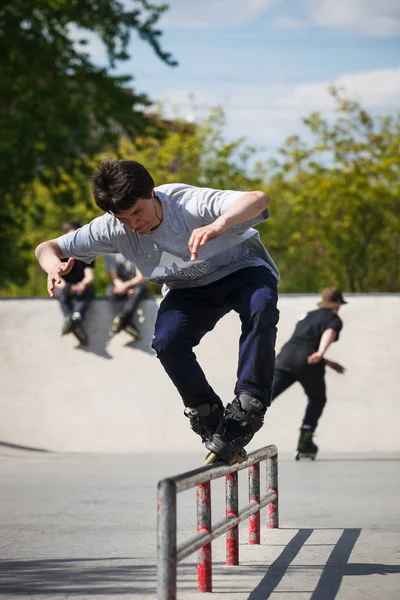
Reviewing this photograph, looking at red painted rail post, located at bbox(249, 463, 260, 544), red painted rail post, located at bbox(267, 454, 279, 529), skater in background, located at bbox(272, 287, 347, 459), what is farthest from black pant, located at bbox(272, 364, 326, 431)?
red painted rail post, located at bbox(249, 463, 260, 544)

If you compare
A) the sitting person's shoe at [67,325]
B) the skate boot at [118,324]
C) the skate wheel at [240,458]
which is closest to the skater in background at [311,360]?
the skate boot at [118,324]

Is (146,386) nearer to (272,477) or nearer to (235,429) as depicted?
(272,477)

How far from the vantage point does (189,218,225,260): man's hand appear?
13.5ft

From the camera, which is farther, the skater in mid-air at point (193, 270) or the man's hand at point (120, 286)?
the man's hand at point (120, 286)

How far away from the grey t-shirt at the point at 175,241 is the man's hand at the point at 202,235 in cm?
32

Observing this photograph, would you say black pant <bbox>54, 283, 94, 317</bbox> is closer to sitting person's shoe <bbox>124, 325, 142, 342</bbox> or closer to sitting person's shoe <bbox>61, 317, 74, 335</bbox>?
sitting person's shoe <bbox>61, 317, 74, 335</bbox>

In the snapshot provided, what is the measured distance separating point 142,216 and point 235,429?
112 centimetres

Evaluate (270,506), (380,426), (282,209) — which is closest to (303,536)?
(270,506)

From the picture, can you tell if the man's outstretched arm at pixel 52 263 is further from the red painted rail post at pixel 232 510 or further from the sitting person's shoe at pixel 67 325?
the sitting person's shoe at pixel 67 325

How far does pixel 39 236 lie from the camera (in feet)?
135

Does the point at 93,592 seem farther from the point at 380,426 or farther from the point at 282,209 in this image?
the point at 282,209

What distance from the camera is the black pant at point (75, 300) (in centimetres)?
1313

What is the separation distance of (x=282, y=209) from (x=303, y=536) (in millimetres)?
31642

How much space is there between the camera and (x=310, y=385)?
11.0m
